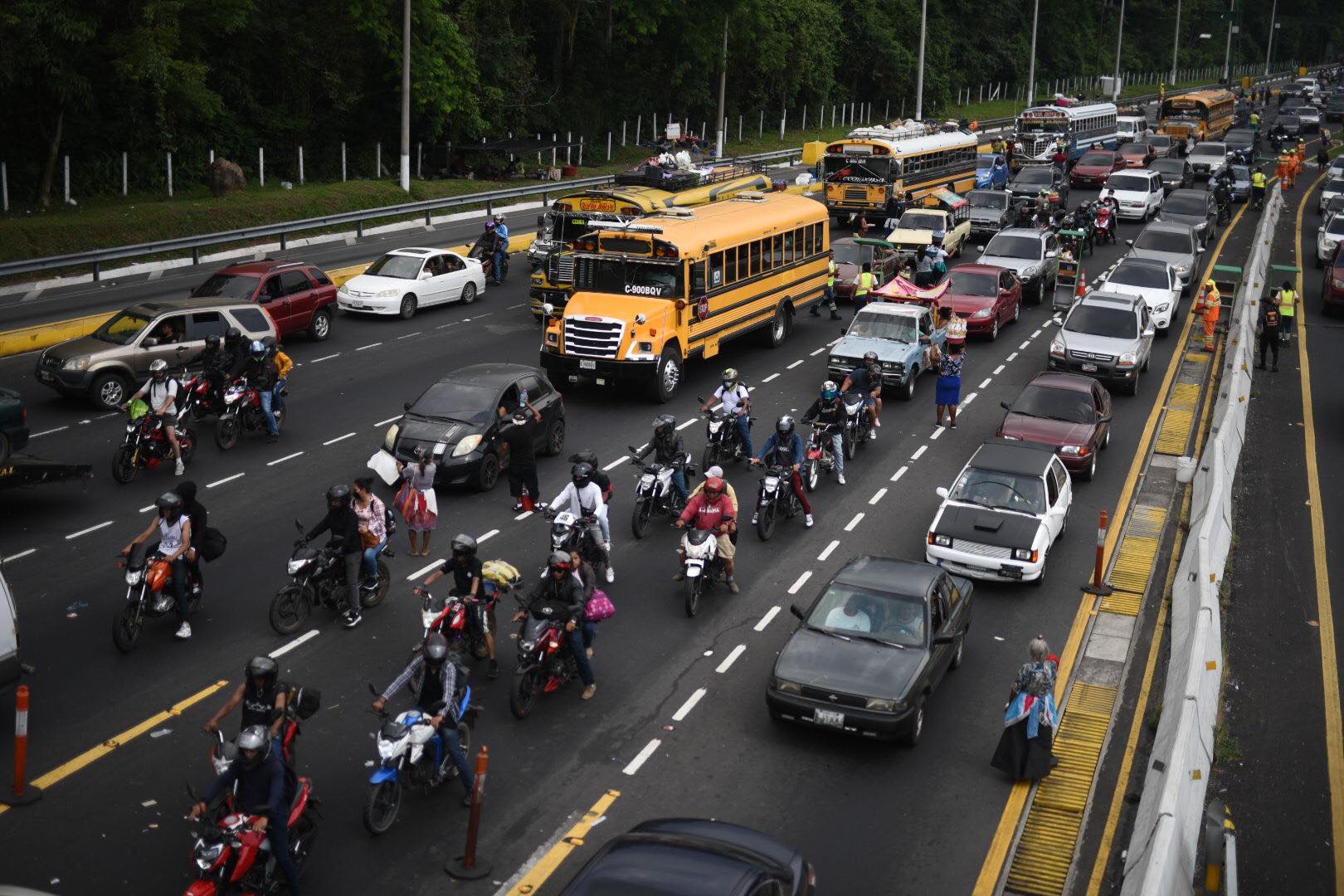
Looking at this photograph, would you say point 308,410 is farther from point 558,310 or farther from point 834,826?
point 834,826

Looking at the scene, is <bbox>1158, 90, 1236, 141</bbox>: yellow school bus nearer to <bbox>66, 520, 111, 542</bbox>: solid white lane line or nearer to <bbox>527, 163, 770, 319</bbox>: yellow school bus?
<bbox>527, 163, 770, 319</bbox>: yellow school bus

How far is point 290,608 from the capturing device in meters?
15.1

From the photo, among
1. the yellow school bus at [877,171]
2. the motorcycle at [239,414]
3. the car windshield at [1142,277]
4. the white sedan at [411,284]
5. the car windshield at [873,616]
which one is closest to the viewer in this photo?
the car windshield at [873,616]

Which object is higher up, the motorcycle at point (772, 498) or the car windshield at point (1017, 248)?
the car windshield at point (1017, 248)

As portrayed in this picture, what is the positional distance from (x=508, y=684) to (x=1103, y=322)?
58.7 ft

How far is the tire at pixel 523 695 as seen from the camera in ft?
43.9

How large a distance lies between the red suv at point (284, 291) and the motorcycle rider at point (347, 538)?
12.6 m

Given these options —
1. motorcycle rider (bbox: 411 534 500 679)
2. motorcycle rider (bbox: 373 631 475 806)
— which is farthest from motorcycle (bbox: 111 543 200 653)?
motorcycle rider (bbox: 373 631 475 806)

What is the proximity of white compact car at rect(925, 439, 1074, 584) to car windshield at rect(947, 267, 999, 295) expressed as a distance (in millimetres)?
13155

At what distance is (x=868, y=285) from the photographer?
32594 mm

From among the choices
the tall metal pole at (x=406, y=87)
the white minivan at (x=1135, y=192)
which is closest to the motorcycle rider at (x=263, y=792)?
the tall metal pole at (x=406, y=87)

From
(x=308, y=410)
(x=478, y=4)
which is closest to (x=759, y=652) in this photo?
(x=308, y=410)

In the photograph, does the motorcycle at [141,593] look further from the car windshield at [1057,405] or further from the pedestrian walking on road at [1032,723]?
the car windshield at [1057,405]

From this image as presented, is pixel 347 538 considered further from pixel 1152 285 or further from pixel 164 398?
pixel 1152 285
